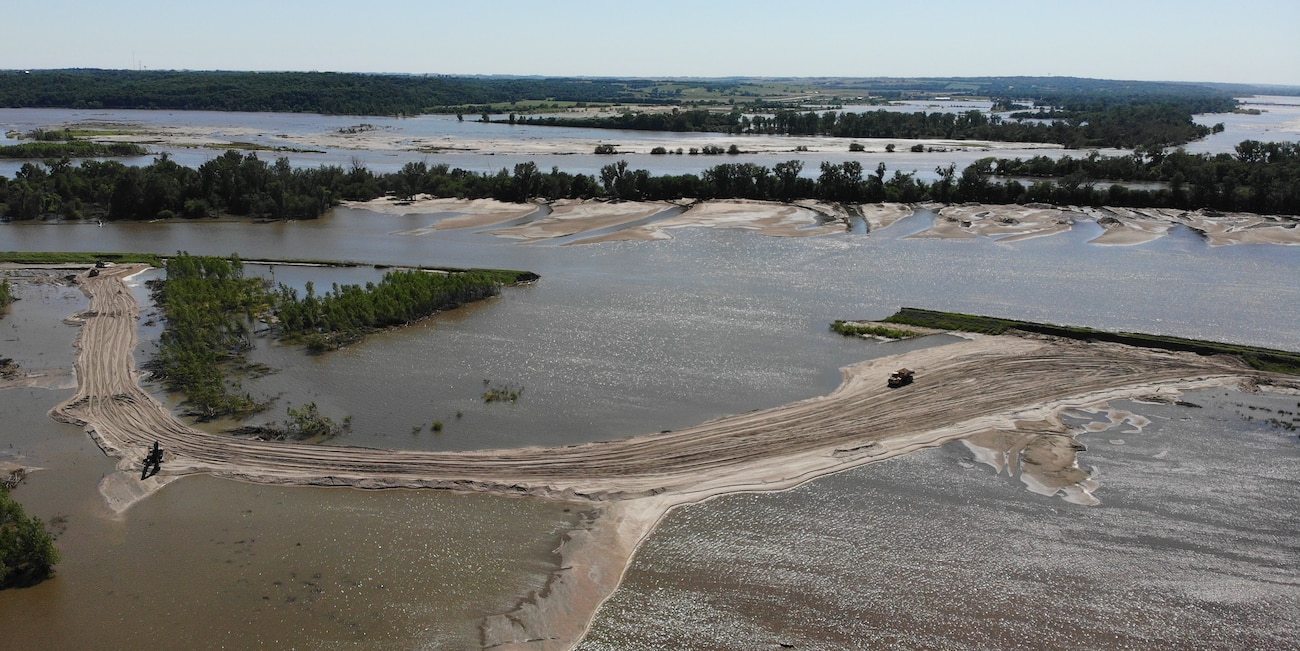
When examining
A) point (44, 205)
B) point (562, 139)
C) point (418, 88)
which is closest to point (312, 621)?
point (44, 205)

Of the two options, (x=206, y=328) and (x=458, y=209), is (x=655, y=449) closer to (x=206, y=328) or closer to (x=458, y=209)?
(x=206, y=328)

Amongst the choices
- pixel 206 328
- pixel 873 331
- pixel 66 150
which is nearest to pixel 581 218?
pixel 873 331

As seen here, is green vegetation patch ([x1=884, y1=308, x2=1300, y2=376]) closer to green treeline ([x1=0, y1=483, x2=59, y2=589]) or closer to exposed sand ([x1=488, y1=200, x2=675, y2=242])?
exposed sand ([x1=488, y1=200, x2=675, y2=242])

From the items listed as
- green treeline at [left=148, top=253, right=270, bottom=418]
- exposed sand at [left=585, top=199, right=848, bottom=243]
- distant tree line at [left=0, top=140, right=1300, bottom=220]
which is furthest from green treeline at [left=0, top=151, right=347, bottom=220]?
exposed sand at [left=585, top=199, right=848, bottom=243]

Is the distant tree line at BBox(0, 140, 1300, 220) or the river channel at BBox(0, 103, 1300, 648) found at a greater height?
the distant tree line at BBox(0, 140, 1300, 220)

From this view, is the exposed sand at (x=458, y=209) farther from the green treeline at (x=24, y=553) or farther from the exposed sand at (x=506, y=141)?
the green treeline at (x=24, y=553)

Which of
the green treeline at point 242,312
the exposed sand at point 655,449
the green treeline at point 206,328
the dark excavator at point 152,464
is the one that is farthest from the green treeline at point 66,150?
the dark excavator at point 152,464

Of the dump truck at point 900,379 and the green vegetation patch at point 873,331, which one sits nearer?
the dump truck at point 900,379
